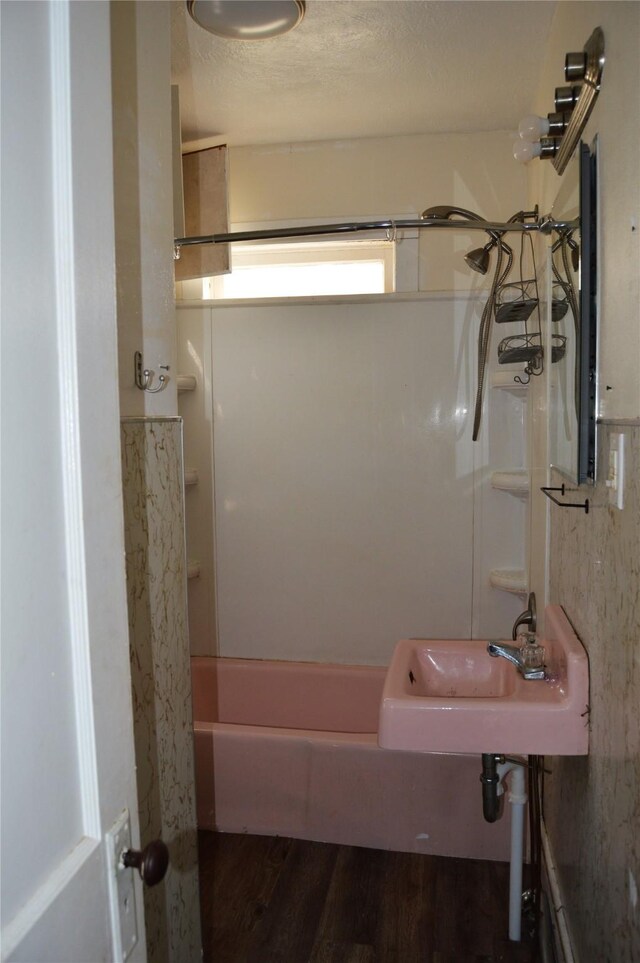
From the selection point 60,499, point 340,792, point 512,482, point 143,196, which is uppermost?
point 143,196

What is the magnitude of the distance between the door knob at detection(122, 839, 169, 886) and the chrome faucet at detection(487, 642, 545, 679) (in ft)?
3.77

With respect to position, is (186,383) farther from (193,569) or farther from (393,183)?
(393,183)

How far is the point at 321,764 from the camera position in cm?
238

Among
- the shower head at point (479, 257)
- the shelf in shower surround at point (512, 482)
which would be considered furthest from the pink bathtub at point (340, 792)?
the shower head at point (479, 257)

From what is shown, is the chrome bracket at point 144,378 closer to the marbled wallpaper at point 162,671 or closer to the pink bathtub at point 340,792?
the marbled wallpaper at point 162,671

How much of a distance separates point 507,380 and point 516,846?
155 centimetres

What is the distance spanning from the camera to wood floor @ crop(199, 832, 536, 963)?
1911 mm

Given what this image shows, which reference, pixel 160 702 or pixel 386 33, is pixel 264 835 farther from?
pixel 386 33

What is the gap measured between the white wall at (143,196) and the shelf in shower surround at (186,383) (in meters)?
1.44

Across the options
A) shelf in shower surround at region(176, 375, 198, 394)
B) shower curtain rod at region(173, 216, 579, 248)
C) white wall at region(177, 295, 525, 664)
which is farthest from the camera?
shelf in shower surround at region(176, 375, 198, 394)

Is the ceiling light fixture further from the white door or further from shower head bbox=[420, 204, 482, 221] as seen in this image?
the white door

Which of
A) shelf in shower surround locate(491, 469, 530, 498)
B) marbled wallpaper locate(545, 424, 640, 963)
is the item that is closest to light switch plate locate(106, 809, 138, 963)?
marbled wallpaper locate(545, 424, 640, 963)

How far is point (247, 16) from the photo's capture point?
1948 millimetres

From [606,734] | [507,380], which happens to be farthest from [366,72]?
[606,734]
